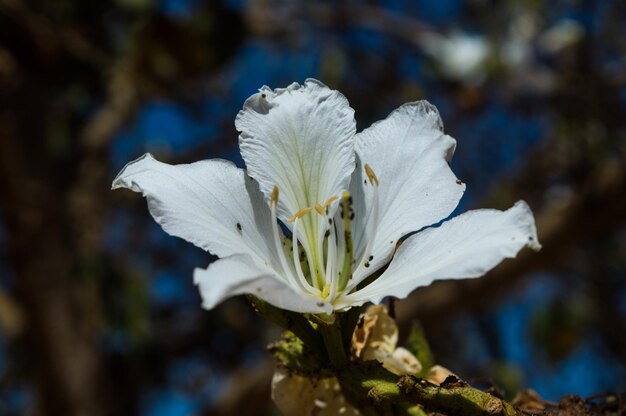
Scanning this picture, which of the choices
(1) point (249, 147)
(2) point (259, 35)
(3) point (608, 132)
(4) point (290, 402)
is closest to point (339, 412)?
(4) point (290, 402)

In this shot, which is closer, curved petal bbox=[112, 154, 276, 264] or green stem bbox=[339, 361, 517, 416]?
green stem bbox=[339, 361, 517, 416]

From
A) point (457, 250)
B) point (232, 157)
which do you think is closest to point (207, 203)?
point (457, 250)

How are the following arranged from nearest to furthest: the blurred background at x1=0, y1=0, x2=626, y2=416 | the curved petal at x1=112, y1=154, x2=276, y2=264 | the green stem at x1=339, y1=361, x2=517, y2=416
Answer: the green stem at x1=339, y1=361, x2=517, y2=416
the curved petal at x1=112, y1=154, x2=276, y2=264
the blurred background at x1=0, y1=0, x2=626, y2=416

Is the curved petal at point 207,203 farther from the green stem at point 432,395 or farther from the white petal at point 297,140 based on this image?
the green stem at point 432,395

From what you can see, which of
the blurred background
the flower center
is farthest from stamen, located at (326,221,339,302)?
the blurred background

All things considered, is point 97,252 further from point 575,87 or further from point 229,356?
point 575,87

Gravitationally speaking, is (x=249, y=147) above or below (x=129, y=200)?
below

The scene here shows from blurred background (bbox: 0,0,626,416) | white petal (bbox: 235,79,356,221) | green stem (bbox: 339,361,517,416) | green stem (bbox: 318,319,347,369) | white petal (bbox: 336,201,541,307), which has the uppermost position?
blurred background (bbox: 0,0,626,416)

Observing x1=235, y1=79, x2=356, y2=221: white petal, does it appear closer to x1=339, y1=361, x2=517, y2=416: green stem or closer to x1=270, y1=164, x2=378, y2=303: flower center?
x1=270, y1=164, x2=378, y2=303: flower center
